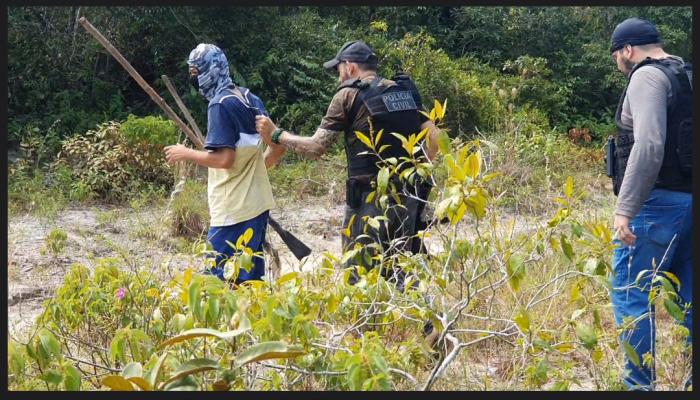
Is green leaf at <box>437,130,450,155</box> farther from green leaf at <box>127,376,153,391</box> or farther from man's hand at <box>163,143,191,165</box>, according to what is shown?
man's hand at <box>163,143,191,165</box>

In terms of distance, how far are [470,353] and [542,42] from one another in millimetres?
9977

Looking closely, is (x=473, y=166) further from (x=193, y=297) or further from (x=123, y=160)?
(x=123, y=160)

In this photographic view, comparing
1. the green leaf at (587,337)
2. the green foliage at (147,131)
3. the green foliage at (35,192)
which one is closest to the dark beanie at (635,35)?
the green leaf at (587,337)

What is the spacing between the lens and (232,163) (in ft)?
15.7

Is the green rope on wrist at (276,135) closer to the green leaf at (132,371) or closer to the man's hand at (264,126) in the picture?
the man's hand at (264,126)

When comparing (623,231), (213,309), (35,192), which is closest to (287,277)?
(213,309)

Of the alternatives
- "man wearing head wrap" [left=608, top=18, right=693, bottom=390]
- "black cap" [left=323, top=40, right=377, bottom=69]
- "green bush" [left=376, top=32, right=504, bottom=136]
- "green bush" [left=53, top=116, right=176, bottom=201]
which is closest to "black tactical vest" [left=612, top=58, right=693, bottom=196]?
"man wearing head wrap" [left=608, top=18, right=693, bottom=390]

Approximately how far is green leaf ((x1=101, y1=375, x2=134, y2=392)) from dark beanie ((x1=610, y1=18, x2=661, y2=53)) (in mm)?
2429

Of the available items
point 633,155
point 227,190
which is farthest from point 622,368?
point 227,190

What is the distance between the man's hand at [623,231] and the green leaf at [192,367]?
176 centimetres

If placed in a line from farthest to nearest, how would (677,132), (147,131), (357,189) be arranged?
(147,131), (357,189), (677,132)

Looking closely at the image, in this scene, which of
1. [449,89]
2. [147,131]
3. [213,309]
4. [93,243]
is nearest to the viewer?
[213,309]

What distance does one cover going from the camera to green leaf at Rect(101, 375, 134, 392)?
9.36 feet

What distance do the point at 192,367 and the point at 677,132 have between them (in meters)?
2.16
